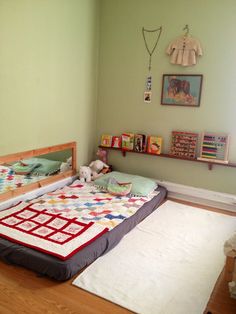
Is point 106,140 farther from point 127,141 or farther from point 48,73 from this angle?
point 48,73

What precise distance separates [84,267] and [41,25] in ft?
6.83

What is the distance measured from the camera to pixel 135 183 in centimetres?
302

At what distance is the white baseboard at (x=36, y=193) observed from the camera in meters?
2.50

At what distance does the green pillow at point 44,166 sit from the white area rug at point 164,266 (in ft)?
3.61

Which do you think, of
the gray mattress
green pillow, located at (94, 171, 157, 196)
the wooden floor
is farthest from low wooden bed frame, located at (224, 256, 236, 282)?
green pillow, located at (94, 171, 157, 196)

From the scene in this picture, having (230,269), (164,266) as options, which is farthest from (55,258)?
(230,269)

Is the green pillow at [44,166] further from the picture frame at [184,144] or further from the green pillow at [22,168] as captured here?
the picture frame at [184,144]

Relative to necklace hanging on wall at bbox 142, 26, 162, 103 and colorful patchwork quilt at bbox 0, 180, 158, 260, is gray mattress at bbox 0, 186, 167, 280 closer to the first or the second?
colorful patchwork quilt at bbox 0, 180, 158, 260

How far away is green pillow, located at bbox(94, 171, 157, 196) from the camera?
2.94m

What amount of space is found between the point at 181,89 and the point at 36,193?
5.94 ft

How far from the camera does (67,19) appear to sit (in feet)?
9.45

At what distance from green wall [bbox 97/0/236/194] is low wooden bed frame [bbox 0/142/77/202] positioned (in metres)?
0.54

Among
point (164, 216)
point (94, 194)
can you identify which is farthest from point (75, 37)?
point (164, 216)

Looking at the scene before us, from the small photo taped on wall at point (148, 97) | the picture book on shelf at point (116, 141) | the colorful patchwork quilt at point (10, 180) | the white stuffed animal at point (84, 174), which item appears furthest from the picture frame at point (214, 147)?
the colorful patchwork quilt at point (10, 180)
